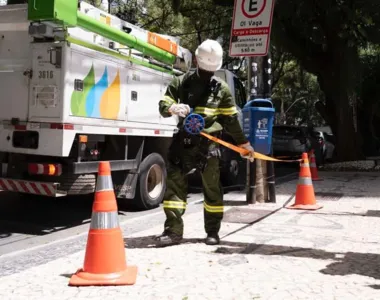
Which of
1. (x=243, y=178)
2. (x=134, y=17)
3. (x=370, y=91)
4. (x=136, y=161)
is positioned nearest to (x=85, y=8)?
(x=136, y=161)

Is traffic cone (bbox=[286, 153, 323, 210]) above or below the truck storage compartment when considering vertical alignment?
below

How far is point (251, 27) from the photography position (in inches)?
310

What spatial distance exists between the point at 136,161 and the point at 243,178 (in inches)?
242

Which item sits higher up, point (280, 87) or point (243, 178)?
point (280, 87)

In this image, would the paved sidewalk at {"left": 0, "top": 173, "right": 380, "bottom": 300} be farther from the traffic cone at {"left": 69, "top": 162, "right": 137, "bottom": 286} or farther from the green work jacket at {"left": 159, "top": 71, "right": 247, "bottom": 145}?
the green work jacket at {"left": 159, "top": 71, "right": 247, "bottom": 145}

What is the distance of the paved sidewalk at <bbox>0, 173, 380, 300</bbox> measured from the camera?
12.0 feet

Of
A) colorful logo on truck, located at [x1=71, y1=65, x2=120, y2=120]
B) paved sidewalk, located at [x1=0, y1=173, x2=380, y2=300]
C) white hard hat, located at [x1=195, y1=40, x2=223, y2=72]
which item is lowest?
paved sidewalk, located at [x1=0, y1=173, x2=380, y2=300]

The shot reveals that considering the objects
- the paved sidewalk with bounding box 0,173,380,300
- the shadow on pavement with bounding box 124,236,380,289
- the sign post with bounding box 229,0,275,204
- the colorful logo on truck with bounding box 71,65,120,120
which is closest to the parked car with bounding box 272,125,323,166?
the sign post with bounding box 229,0,275,204

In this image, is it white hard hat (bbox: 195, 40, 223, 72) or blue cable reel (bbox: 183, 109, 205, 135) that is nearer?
blue cable reel (bbox: 183, 109, 205, 135)

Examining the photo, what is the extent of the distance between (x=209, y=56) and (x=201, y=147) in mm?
940

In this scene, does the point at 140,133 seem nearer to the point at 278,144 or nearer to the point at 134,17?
the point at 278,144

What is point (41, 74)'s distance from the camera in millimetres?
5938

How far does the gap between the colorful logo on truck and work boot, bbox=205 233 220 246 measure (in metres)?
2.27

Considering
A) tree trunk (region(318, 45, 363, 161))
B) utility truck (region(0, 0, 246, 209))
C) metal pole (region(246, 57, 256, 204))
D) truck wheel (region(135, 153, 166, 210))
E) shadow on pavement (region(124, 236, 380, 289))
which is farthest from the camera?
tree trunk (region(318, 45, 363, 161))
